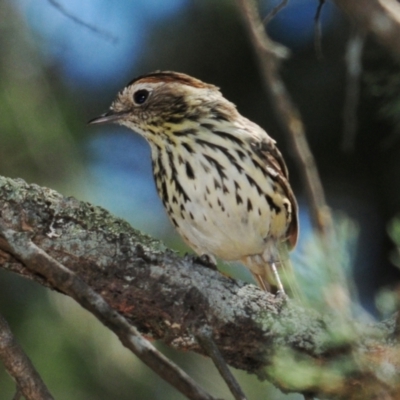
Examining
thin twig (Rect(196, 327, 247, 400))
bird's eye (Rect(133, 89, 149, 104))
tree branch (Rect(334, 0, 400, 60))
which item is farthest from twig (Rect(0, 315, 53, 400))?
bird's eye (Rect(133, 89, 149, 104))

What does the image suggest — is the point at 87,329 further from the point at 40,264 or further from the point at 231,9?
the point at 231,9

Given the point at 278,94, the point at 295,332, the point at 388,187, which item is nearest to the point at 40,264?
the point at 278,94

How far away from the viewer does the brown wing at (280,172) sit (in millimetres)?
5359

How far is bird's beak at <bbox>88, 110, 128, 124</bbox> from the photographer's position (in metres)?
5.50

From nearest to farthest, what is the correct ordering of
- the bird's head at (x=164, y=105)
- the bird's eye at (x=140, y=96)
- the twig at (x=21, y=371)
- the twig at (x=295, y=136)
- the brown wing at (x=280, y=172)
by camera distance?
the twig at (x=295, y=136), the twig at (x=21, y=371), the brown wing at (x=280, y=172), the bird's head at (x=164, y=105), the bird's eye at (x=140, y=96)

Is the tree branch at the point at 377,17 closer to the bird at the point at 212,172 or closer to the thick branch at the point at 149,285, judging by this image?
the thick branch at the point at 149,285

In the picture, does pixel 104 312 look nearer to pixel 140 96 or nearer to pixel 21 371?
pixel 21 371

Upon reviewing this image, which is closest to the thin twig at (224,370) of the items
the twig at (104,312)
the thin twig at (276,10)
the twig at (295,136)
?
the twig at (104,312)

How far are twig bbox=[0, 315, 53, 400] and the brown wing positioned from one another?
2417 mm

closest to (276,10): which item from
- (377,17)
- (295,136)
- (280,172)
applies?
(295,136)

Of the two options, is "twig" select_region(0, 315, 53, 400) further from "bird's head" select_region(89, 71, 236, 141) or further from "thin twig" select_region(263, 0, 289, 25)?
"bird's head" select_region(89, 71, 236, 141)

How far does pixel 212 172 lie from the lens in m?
5.10

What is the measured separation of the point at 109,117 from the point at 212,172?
2.76 feet

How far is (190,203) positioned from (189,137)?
1.37 ft
